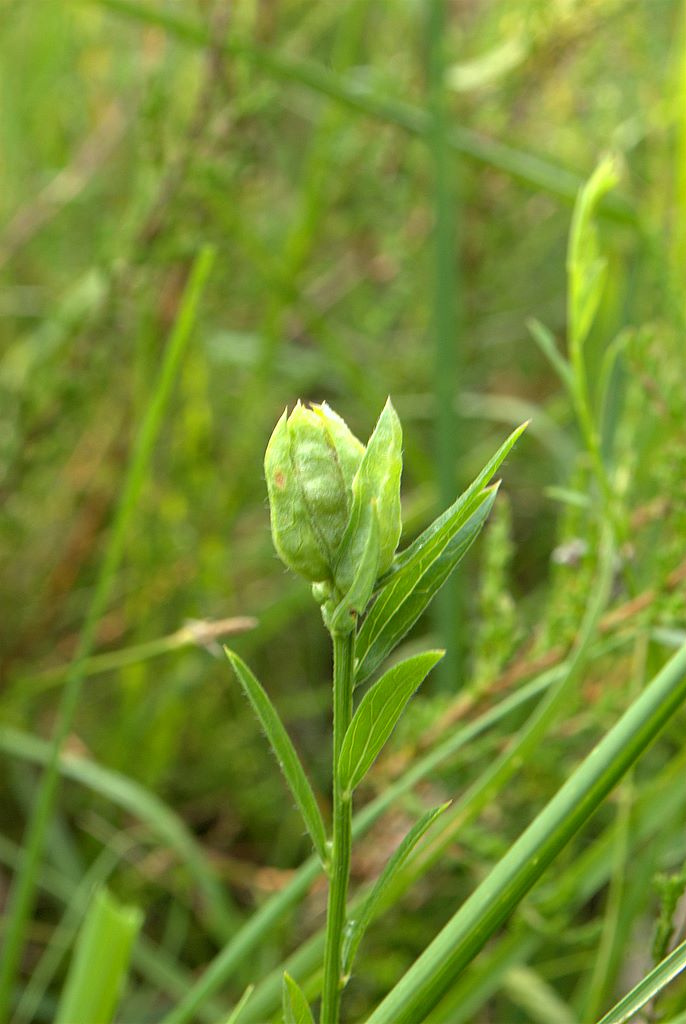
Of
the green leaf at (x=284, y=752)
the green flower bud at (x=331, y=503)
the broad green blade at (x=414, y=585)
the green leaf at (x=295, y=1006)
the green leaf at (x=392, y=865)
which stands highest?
the green flower bud at (x=331, y=503)

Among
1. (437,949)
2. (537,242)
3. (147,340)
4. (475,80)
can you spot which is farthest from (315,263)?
(437,949)

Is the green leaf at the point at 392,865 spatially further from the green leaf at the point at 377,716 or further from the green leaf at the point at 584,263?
the green leaf at the point at 584,263

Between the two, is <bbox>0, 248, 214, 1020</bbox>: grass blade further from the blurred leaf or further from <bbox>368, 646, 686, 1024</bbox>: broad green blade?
the blurred leaf

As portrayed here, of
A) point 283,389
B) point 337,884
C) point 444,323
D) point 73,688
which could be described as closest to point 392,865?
point 337,884

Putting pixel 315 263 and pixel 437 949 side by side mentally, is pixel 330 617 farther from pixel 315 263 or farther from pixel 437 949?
pixel 315 263

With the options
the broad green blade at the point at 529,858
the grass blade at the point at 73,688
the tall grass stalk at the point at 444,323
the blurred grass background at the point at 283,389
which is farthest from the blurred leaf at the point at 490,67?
the broad green blade at the point at 529,858
